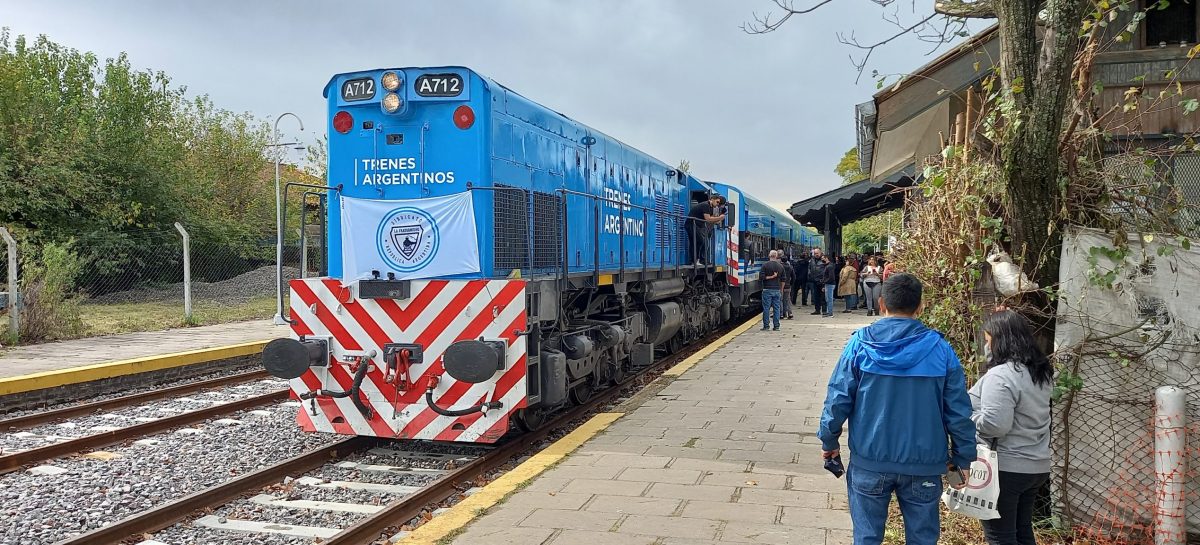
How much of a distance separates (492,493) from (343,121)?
4023 mm

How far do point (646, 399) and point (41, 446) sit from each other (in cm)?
560

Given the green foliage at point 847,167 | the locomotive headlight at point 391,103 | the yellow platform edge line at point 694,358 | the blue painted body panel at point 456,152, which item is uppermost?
the green foliage at point 847,167

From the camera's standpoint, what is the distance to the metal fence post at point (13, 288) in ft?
41.7

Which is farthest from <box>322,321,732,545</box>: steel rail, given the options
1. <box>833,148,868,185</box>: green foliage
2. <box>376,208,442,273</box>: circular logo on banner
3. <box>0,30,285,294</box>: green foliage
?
<box>833,148,868,185</box>: green foliage

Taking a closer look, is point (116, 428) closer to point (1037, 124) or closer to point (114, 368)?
point (114, 368)

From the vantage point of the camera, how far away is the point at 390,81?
7375mm

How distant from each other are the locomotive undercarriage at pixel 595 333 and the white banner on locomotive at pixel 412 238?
0.77 m

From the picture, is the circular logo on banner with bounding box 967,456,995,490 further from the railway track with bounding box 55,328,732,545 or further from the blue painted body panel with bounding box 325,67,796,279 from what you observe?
the blue painted body panel with bounding box 325,67,796,279

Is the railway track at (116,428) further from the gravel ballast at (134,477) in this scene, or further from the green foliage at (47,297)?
the green foliage at (47,297)

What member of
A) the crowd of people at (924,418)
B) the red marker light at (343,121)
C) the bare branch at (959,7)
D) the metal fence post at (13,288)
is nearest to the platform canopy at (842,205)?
the bare branch at (959,7)

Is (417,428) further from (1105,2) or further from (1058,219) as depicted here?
(1105,2)

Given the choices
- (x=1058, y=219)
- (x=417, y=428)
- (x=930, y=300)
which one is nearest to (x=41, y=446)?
(x=417, y=428)

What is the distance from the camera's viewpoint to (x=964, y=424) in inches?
134

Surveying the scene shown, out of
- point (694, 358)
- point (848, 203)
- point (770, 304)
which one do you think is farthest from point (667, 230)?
point (848, 203)
